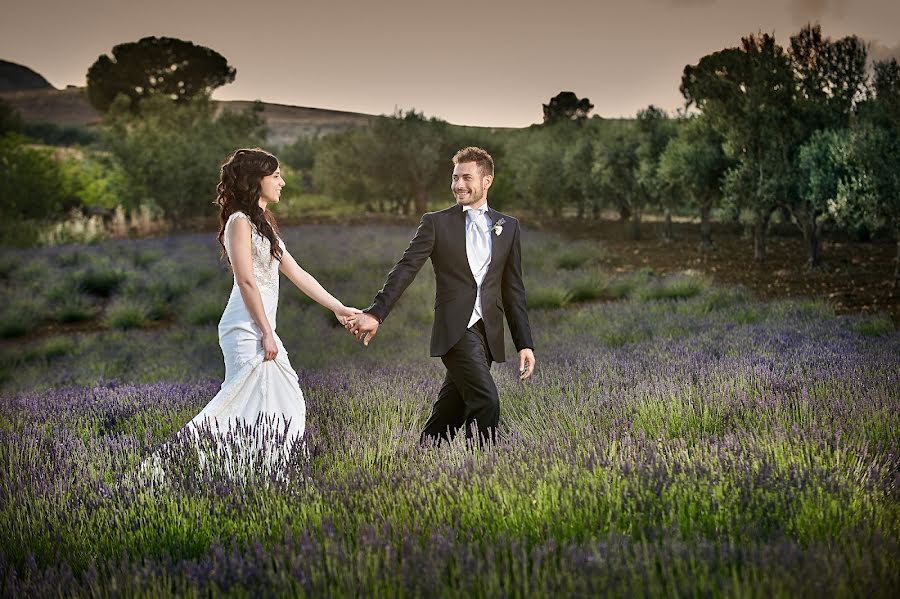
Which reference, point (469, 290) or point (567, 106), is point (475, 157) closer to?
point (469, 290)

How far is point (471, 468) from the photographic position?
9.57 ft

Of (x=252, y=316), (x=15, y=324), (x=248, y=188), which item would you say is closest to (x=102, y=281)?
(x=15, y=324)

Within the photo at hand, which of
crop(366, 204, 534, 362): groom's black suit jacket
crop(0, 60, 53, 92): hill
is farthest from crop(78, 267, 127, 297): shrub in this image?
crop(0, 60, 53, 92): hill

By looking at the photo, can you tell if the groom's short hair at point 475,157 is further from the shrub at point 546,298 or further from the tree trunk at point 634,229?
the tree trunk at point 634,229

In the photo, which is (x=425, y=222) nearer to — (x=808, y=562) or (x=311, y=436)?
(x=311, y=436)

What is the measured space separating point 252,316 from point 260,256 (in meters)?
0.33

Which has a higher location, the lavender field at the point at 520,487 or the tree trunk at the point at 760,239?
the tree trunk at the point at 760,239

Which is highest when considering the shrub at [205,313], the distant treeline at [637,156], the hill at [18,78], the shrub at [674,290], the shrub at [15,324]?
the hill at [18,78]

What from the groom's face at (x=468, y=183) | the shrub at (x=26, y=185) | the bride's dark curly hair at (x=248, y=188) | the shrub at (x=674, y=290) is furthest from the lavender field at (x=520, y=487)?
the shrub at (x=26, y=185)

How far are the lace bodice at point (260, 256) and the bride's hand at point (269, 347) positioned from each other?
1.01 ft

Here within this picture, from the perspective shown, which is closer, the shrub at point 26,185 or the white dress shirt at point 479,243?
the white dress shirt at point 479,243

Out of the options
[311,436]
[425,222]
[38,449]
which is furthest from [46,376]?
[425,222]

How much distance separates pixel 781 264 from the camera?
18.0 meters

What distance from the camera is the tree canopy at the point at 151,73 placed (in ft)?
198
